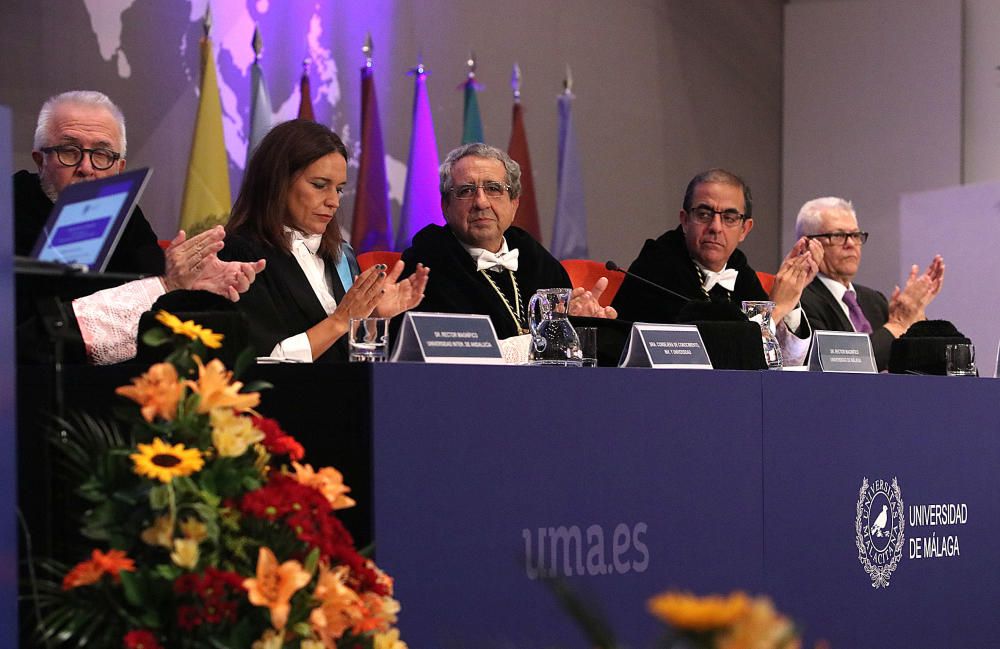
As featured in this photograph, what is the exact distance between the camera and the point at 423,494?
194 centimetres

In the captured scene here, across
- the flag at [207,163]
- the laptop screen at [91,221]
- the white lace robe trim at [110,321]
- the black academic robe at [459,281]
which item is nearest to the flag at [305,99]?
the flag at [207,163]

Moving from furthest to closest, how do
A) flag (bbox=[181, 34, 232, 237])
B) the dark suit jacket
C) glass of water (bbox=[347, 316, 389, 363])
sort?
flag (bbox=[181, 34, 232, 237]), the dark suit jacket, glass of water (bbox=[347, 316, 389, 363])

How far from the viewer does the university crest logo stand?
2.71 meters

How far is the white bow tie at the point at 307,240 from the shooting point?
3131 mm

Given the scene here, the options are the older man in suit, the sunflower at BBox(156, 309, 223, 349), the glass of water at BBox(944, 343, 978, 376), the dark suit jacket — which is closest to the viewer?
the sunflower at BBox(156, 309, 223, 349)

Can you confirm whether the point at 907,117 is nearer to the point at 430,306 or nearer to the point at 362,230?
the point at 362,230

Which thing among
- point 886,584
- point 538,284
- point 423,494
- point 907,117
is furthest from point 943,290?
point 423,494

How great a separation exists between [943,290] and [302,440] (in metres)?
5.48

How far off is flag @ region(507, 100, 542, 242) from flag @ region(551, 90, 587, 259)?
19 centimetres

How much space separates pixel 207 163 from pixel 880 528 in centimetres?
326

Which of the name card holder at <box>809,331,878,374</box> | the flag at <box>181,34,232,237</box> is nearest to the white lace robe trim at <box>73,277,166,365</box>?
the name card holder at <box>809,331,878,374</box>

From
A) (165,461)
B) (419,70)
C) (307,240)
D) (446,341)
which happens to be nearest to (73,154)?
(307,240)

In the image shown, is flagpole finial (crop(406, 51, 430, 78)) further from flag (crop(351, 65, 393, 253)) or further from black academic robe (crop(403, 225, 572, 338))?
black academic robe (crop(403, 225, 572, 338))

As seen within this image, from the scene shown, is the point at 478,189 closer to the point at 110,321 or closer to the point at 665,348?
the point at 665,348
